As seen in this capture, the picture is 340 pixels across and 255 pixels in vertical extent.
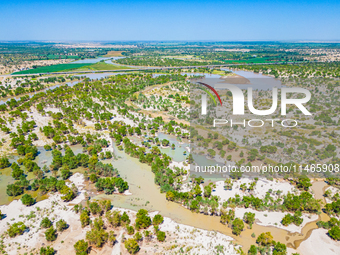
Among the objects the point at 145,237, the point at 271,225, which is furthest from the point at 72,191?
the point at 271,225

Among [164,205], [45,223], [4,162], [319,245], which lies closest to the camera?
[319,245]

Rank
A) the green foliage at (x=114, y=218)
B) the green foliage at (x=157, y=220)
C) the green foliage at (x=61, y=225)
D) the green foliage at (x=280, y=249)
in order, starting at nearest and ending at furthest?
the green foliage at (x=280, y=249)
the green foliage at (x=61, y=225)
the green foliage at (x=114, y=218)
the green foliage at (x=157, y=220)

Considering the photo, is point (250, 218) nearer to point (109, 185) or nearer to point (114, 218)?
point (114, 218)

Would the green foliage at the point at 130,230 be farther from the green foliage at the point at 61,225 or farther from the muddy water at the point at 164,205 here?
the green foliage at the point at 61,225

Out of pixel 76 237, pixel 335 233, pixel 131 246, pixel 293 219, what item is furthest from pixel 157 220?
pixel 335 233

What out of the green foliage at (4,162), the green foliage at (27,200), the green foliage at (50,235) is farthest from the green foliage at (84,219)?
the green foliage at (4,162)

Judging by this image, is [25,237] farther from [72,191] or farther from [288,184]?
[288,184]

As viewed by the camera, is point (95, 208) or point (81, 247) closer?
point (81, 247)

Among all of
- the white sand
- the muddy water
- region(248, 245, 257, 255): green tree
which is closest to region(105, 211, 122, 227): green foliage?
the muddy water
